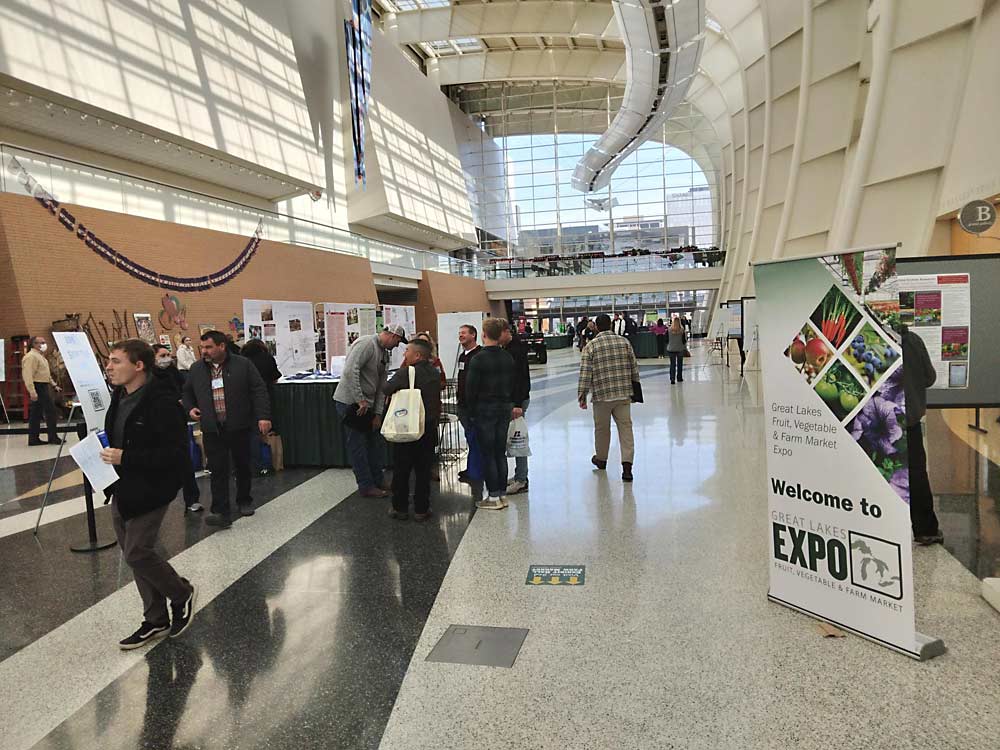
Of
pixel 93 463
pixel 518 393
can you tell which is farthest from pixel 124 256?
pixel 518 393

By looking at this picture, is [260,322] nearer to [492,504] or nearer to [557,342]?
[492,504]

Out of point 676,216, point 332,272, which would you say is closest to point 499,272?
point 676,216

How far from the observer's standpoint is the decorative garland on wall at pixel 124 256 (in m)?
10.6

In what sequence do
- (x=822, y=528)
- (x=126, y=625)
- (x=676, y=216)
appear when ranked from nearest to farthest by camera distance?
(x=822, y=528)
(x=126, y=625)
(x=676, y=216)

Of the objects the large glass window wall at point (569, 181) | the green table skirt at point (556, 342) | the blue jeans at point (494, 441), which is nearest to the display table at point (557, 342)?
the green table skirt at point (556, 342)

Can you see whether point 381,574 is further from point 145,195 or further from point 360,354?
point 145,195

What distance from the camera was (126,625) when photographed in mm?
3521

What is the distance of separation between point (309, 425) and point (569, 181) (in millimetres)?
35887

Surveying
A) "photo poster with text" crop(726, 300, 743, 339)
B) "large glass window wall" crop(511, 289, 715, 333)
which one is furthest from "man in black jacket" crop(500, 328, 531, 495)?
"large glass window wall" crop(511, 289, 715, 333)

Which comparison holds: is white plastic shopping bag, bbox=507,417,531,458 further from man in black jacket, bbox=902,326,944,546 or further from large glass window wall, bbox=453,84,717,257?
large glass window wall, bbox=453,84,717,257

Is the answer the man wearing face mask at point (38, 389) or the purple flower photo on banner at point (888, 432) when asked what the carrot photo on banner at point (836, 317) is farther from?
the man wearing face mask at point (38, 389)

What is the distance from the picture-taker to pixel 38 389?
9.50 meters

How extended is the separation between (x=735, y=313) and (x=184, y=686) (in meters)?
16.5

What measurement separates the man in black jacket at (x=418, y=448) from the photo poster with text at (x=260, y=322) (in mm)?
10329
